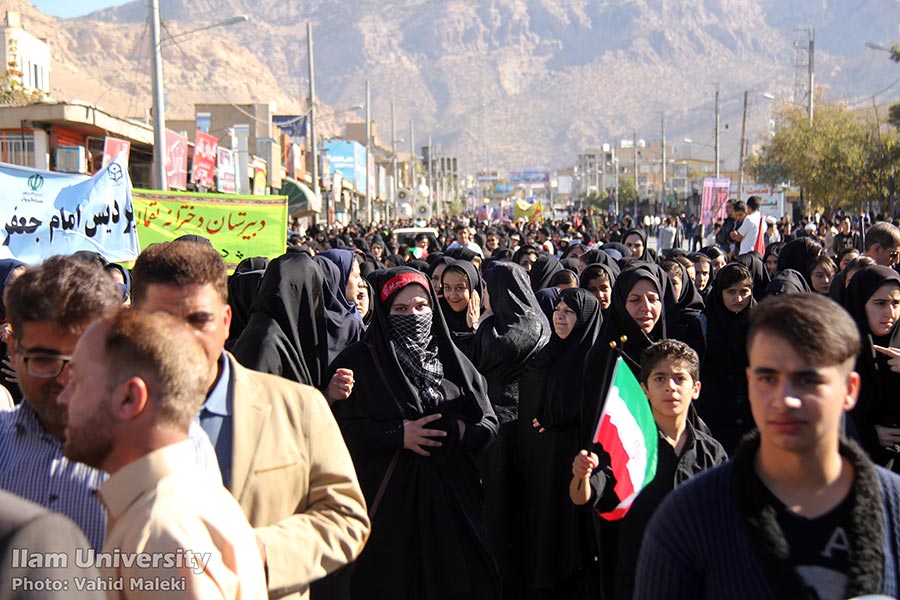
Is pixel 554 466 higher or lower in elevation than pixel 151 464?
lower

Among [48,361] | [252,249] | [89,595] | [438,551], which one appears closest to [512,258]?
[252,249]

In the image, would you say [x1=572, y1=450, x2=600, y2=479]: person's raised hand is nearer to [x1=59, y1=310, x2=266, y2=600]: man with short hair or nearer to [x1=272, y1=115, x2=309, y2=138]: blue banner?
[x1=59, y1=310, x2=266, y2=600]: man with short hair

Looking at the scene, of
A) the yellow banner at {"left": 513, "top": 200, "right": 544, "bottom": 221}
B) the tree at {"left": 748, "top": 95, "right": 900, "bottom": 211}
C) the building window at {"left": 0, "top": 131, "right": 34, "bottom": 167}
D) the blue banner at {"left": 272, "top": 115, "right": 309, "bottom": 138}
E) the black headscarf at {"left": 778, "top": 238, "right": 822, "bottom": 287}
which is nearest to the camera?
the black headscarf at {"left": 778, "top": 238, "right": 822, "bottom": 287}

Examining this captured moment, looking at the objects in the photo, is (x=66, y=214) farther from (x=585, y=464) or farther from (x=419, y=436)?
(x=585, y=464)

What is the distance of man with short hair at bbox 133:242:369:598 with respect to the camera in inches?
105

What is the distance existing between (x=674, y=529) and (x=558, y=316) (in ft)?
10.7

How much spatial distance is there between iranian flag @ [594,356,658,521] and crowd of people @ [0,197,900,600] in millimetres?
51

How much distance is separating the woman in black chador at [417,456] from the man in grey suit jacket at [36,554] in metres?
2.60

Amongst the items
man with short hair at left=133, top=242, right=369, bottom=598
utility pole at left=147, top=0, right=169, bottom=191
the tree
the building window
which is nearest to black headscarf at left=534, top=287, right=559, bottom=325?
man with short hair at left=133, top=242, right=369, bottom=598

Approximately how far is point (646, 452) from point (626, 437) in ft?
0.29

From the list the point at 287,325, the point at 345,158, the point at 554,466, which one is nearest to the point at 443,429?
the point at 287,325

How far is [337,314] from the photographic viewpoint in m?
6.14

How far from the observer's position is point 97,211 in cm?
800

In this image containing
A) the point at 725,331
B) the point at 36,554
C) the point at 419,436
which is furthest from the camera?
the point at 725,331
